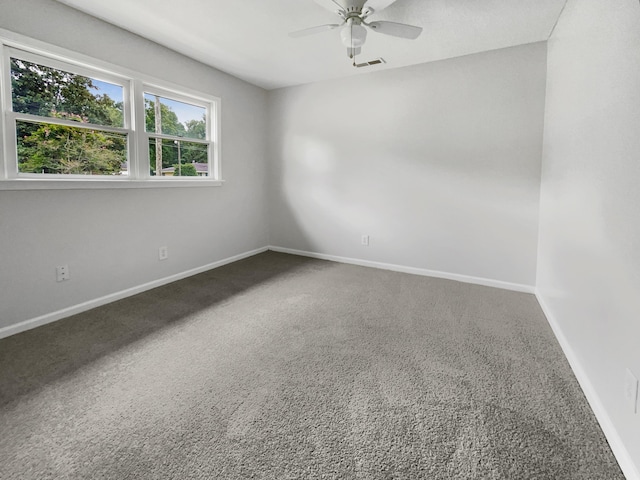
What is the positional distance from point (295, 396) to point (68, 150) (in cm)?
Answer: 266

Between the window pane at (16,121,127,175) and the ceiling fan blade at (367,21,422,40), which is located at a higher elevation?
the ceiling fan blade at (367,21,422,40)

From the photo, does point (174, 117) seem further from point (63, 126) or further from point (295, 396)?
point (295, 396)

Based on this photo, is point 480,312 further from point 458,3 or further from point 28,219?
point 28,219

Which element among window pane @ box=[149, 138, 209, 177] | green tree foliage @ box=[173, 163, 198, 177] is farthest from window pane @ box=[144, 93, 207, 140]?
green tree foliage @ box=[173, 163, 198, 177]

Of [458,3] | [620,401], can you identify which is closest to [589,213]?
[620,401]

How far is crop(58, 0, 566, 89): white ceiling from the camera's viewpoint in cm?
247

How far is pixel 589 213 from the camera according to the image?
178 cm

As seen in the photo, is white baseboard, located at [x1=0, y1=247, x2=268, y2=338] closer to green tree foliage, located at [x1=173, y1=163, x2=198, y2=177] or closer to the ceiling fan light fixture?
green tree foliage, located at [x1=173, y1=163, x2=198, y2=177]

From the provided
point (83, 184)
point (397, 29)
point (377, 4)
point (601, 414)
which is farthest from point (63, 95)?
point (601, 414)

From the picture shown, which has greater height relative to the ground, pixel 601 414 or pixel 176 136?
pixel 176 136

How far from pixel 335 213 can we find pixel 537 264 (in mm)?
2396

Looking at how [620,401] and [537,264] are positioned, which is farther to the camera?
[537,264]

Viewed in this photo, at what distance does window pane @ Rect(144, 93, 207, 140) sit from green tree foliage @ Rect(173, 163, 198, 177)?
1.10 feet

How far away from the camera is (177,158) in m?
3.60
